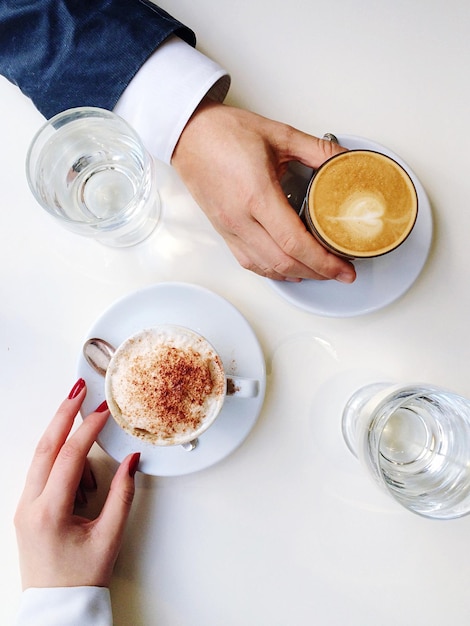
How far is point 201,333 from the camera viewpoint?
87 cm

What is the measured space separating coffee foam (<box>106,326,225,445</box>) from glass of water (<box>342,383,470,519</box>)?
236 millimetres

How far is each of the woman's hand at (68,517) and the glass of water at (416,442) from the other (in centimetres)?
36

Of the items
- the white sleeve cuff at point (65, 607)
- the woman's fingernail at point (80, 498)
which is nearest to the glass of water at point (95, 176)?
the woman's fingernail at point (80, 498)

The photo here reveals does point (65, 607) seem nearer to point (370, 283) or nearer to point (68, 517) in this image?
point (68, 517)

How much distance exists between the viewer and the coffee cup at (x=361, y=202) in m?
0.70

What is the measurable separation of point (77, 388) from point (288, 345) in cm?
34

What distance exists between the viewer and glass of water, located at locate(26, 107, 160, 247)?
2.62 feet

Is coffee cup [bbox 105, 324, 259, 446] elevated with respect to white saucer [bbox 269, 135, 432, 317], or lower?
lower

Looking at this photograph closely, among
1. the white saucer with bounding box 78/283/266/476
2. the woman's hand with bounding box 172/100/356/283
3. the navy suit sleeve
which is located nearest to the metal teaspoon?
the white saucer with bounding box 78/283/266/476

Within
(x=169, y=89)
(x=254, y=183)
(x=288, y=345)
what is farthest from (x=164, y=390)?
(x=169, y=89)

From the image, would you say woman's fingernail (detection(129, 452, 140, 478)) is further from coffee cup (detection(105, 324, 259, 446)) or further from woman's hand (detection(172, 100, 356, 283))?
woman's hand (detection(172, 100, 356, 283))

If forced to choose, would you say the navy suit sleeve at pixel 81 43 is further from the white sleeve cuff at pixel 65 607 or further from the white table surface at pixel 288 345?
the white sleeve cuff at pixel 65 607

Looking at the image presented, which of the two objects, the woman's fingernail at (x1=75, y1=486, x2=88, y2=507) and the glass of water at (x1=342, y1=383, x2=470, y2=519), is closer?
the glass of water at (x1=342, y1=383, x2=470, y2=519)

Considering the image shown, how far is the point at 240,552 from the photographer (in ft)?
2.81
